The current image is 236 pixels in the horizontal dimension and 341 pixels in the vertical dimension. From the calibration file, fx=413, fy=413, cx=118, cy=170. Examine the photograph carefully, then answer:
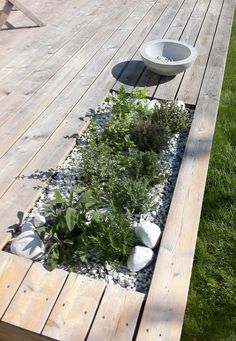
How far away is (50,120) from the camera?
8.26 feet

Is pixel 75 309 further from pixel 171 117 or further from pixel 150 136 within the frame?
pixel 171 117

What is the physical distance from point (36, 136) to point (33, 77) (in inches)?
32.3

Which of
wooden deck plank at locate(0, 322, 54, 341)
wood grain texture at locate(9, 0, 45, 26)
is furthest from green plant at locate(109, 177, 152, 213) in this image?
wood grain texture at locate(9, 0, 45, 26)

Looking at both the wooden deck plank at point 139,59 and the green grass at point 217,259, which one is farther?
the wooden deck plank at point 139,59

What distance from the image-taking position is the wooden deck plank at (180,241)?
146 centimetres

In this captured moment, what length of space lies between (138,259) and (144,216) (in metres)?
0.30

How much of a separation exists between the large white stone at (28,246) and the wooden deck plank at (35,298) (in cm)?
5

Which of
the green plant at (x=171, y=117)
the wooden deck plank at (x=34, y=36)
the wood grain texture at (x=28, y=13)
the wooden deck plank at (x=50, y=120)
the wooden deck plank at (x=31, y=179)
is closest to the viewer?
the wooden deck plank at (x=31, y=179)

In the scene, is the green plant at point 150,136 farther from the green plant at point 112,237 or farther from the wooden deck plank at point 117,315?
the wooden deck plank at point 117,315

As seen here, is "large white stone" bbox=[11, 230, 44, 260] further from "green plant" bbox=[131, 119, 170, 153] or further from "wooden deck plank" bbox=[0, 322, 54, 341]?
"green plant" bbox=[131, 119, 170, 153]

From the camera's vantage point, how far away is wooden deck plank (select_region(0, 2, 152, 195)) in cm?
215

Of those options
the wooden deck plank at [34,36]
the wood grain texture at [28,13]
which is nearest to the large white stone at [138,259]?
the wooden deck plank at [34,36]

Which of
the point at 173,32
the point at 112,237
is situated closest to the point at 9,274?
the point at 112,237

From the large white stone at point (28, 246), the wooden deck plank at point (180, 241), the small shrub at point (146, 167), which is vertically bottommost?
the wooden deck plank at point (180, 241)
